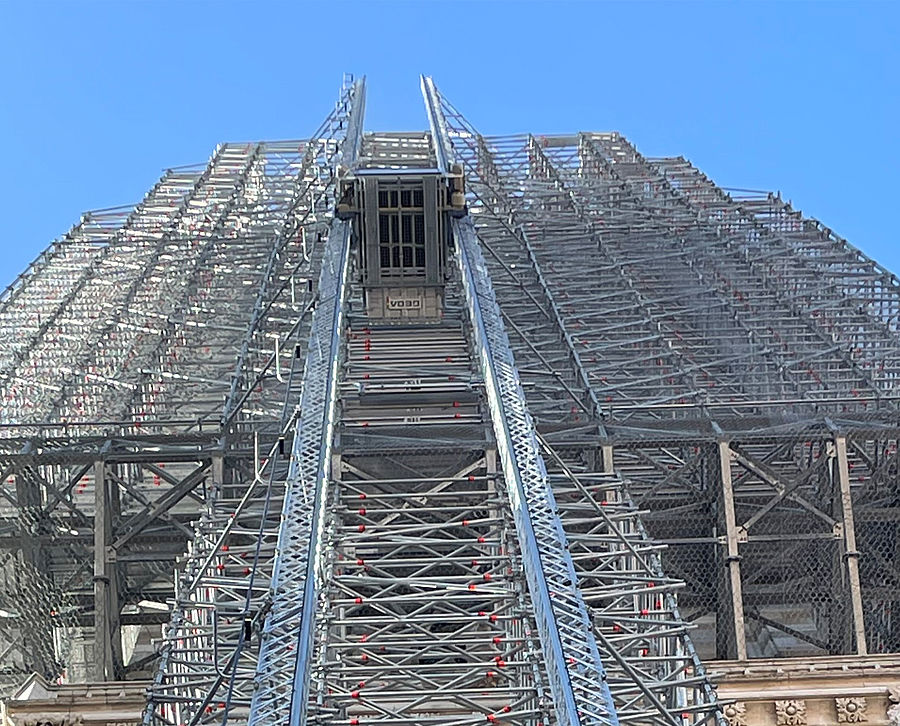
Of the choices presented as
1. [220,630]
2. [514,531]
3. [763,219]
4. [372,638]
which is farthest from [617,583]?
A: [763,219]

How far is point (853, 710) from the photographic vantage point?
35469mm

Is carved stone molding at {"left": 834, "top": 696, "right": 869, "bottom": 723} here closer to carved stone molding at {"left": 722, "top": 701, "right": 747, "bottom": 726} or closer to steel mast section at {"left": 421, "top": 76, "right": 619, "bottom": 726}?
carved stone molding at {"left": 722, "top": 701, "right": 747, "bottom": 726}

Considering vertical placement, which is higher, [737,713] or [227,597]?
[227,597]

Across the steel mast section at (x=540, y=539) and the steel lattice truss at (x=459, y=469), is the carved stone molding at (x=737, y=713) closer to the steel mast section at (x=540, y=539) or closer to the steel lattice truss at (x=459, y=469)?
the steel lattice truss at (x=459, y=469)

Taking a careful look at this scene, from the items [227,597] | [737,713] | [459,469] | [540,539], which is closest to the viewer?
[540,539]

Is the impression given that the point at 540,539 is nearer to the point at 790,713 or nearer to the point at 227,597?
the point at 790,713

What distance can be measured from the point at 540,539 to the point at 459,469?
9.15m

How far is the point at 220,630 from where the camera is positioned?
1401 inches

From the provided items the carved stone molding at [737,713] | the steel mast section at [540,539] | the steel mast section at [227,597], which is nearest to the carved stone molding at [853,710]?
the carved stone molding at [737,713]

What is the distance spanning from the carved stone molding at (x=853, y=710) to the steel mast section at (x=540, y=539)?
622 cm

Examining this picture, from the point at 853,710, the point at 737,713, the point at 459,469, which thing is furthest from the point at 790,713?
the point at 459,469

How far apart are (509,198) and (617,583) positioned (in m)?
30.7

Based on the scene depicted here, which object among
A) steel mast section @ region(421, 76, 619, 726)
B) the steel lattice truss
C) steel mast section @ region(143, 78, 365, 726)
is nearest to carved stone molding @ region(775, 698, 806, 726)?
the steel lattice truss

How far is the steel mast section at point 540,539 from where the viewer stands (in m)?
28.5
